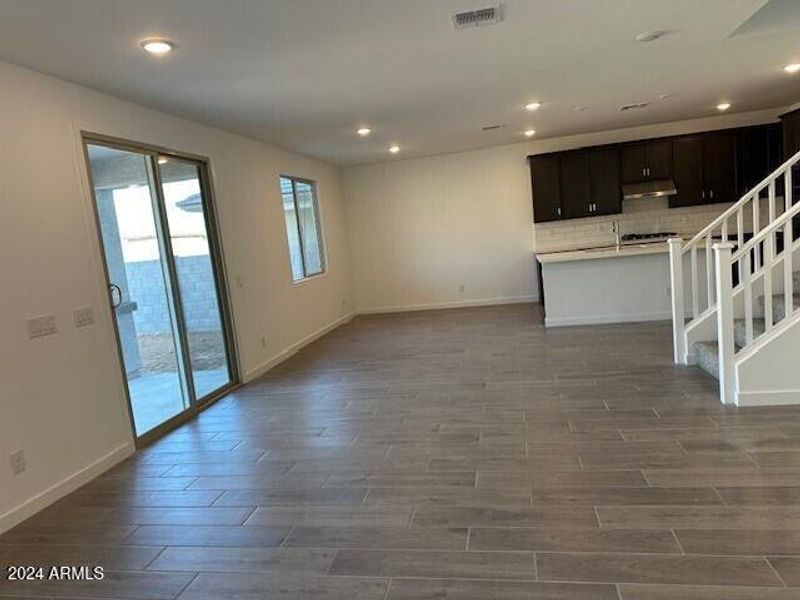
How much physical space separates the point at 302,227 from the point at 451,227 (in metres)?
2.64

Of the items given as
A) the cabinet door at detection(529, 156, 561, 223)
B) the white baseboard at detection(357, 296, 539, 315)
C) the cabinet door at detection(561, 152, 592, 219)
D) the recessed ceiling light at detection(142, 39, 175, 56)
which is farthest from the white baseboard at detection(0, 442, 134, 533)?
the cabinet door at detection(561, 152, 592, 219)

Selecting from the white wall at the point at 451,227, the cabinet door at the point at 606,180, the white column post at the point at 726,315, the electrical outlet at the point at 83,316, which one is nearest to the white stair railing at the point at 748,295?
the white column post at the point at 726,315

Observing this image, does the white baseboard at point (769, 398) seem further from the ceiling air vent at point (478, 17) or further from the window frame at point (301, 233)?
the window frame at point (301, 233)

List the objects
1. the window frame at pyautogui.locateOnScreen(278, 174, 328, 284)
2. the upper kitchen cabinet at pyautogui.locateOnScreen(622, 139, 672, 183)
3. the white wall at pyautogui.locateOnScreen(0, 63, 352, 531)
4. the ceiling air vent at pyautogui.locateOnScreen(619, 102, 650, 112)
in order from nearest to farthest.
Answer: the white wall at pyautogui.locateOnScreen(0, 63, 352, 531) → the ceiling air vent at pyautogui.locateOnScreen(619, 102, 650, 112) → the window frame at pyautogui.locateOnScreen(278, 174, 328, 284) → the upper kitchen cabinet at pyautogui.locateOnScreen(622, 139, 672, 183)

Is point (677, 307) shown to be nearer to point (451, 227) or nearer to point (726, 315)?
point (726, 315)

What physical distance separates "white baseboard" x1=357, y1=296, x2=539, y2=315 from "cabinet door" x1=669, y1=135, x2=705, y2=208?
2674 millimetres

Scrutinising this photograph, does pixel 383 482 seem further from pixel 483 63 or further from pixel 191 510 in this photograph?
A: pixel 483 63

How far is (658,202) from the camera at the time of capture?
809 cm

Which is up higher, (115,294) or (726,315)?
(115,294)

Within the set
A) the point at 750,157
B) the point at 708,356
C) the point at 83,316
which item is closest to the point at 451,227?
the point at 750,157

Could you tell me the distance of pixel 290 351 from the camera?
672cm

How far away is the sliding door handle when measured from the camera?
3.85 m

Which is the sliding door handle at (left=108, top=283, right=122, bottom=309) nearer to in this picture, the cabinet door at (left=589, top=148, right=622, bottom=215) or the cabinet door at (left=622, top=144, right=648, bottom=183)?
the cabinet door at (left=589, top=148, right=622, bottom=215)

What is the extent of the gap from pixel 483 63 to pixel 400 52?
29.3 inches
